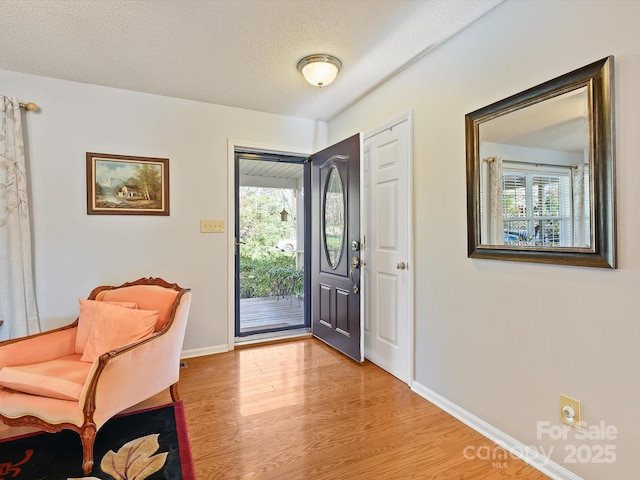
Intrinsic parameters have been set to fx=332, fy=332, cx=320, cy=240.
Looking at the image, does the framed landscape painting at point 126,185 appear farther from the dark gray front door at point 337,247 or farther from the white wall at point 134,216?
the dark gray front door at point 337,247

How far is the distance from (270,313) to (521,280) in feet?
11.9

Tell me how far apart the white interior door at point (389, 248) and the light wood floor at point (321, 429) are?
0.25 meters

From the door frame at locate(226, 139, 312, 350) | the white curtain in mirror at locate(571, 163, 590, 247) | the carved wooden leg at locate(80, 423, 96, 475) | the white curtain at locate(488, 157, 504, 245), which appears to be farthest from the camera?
the door frame at locate(226, 139, 312, 350)

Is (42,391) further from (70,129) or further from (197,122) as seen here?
(197,122)

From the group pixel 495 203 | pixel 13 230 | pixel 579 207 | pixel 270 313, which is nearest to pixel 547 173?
pixel 579 207

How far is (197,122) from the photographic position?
321 cm

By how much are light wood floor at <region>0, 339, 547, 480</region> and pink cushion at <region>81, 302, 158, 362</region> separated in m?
0.57

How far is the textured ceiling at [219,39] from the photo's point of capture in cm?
186

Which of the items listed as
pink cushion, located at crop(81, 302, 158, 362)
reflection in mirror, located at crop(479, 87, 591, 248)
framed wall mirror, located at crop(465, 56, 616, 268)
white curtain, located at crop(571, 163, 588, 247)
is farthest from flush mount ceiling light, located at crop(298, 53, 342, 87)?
pink cushion, located at crop(81, 302, 158, 362)

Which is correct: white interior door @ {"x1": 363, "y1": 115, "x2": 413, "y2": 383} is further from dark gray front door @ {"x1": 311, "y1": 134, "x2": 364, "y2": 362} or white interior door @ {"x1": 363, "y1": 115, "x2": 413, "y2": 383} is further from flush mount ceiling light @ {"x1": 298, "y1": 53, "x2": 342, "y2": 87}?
flush mount ceiling light @ {"x1": 298, "y1": 53, "x2": 342, "y2": 87}

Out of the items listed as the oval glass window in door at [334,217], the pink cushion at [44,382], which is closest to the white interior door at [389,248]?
the oval glass window in door at [334,217]

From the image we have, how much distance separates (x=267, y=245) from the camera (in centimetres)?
552

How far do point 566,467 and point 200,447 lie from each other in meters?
1.82

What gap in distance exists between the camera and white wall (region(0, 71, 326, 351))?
2.68 m
